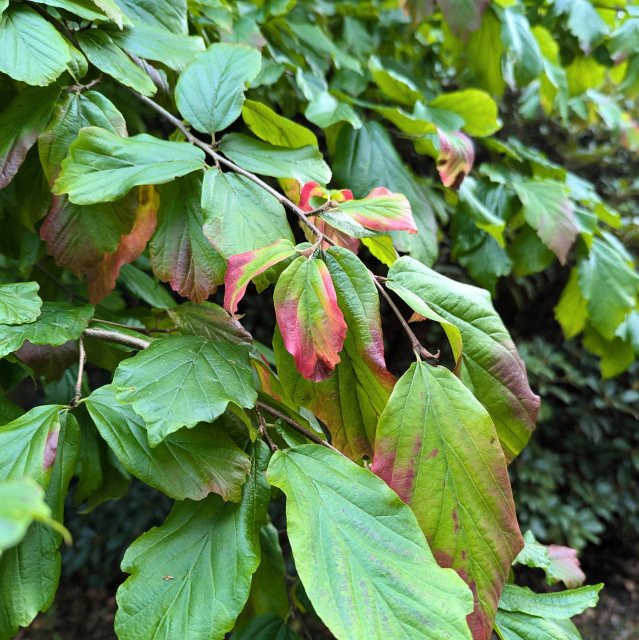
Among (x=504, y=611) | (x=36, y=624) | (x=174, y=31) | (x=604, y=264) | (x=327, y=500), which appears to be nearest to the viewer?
(x=327, y=500)

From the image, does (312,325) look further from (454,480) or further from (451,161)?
(451,161)

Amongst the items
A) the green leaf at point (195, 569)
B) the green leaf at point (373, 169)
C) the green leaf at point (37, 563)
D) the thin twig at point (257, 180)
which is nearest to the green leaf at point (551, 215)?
the green leaf at point (373, 169)

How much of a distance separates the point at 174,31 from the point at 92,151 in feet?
0.87

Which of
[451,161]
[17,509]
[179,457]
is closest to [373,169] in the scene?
[451,161]

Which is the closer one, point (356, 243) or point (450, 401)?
point (450, 401)

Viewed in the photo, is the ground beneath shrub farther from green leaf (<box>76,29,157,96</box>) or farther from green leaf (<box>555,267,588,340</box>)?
green leaf (<box>76,29,157,96</box>)

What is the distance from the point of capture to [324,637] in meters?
1.79

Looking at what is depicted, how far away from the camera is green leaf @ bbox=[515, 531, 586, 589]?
0.70m

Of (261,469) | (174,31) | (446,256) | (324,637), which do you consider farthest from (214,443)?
(324,637)

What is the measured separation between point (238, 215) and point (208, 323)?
0.47ft

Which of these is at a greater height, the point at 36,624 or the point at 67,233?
the point at 67,233

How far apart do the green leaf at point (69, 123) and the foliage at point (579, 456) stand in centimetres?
175

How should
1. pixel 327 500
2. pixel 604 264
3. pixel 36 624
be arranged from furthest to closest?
1. pixel 36 624
2. pixel 604 264
3. pixel 327 500

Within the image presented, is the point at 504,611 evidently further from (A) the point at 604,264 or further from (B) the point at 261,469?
(A) the point at 604,264
